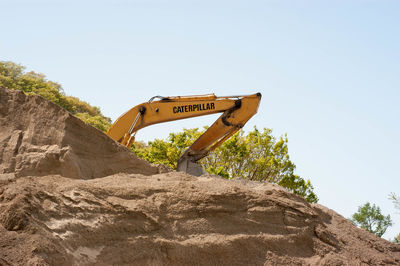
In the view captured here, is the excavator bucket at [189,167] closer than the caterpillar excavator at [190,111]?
No

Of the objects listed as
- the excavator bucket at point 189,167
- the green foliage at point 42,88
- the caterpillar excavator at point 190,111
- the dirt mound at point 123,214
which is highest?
the green foliage at point 42,88

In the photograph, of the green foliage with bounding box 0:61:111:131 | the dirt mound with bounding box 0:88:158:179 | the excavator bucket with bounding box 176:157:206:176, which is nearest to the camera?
the dirt mound with bounding box 0:88:158:179

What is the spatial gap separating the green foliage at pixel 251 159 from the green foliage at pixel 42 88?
25.5 feet

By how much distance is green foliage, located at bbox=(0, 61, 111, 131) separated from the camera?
33.3 metres

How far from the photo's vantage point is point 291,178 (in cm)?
2584

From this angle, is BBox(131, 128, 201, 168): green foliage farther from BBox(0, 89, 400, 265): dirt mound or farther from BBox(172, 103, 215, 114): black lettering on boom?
BBox(0, 89, 400, 265): dirt mound

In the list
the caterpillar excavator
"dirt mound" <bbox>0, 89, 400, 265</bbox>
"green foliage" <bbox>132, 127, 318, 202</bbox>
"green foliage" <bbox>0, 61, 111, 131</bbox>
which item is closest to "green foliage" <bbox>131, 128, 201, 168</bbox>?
"green foliage" <bbox>132, 127, 318, 202</bbox>

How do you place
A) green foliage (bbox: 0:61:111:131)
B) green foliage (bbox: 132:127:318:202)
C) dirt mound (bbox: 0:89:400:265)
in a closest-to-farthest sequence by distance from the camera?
dirt mound (bbox: 0:89:400:265) < green foliage (bbox: 132:127:318:202) < green foliage (bbox: 0:61:111:131)

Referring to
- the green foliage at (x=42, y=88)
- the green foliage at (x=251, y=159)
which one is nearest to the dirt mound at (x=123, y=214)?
the green foliage at (x=251, y=159)

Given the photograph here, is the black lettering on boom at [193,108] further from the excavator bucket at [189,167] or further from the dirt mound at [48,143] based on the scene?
the dirt mound at [48,143]

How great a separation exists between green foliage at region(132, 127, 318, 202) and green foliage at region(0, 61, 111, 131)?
25.5 ft

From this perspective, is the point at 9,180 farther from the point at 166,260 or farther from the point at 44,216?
the point at 166,260

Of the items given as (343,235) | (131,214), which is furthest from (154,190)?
(343,235)

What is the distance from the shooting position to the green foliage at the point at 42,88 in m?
33.3
